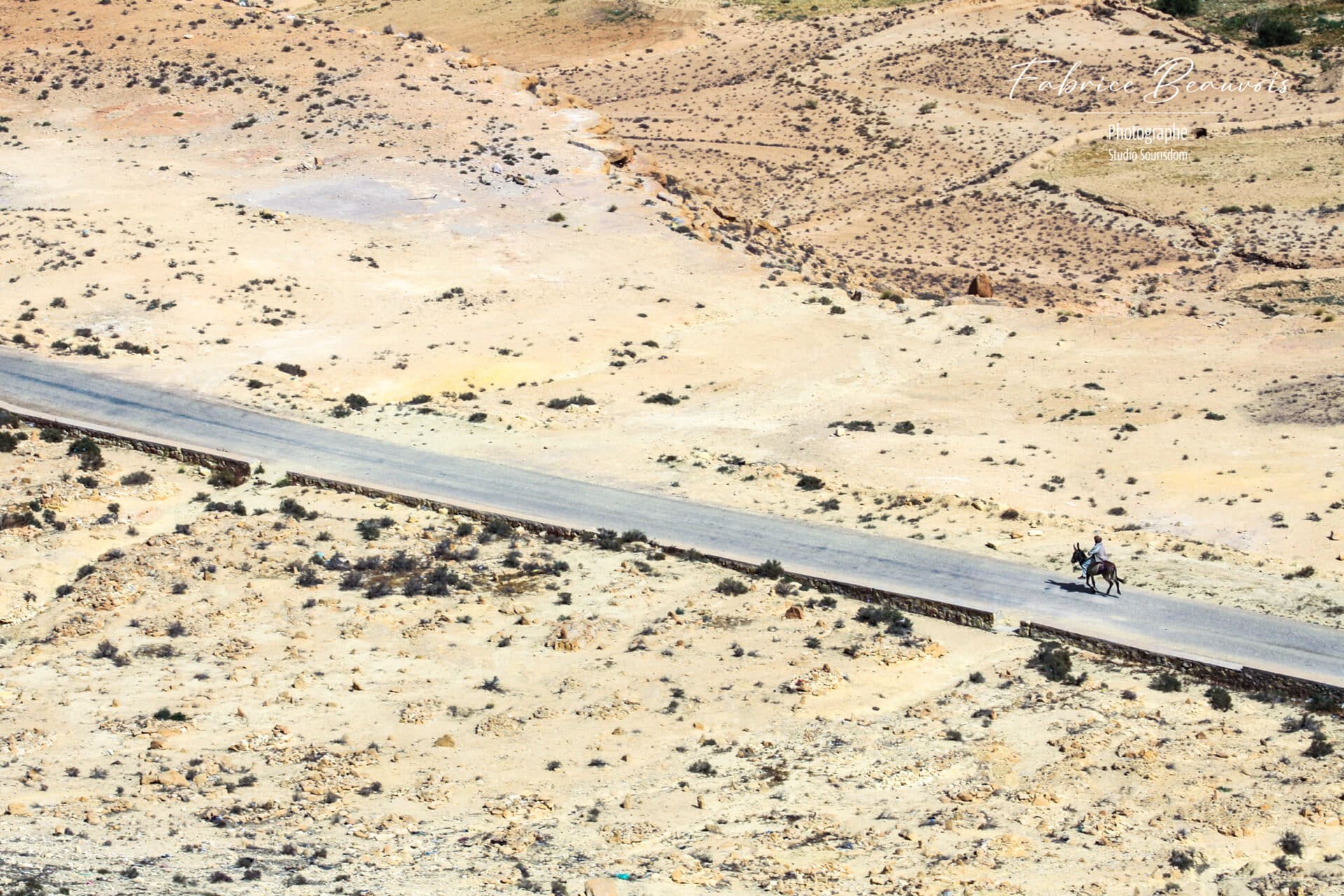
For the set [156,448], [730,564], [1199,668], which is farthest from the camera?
[156,448]

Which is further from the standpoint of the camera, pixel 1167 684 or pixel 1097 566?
pixel 1097 566

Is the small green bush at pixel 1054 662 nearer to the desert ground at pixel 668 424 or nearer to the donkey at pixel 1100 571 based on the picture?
the desert ground at pixel 668 424

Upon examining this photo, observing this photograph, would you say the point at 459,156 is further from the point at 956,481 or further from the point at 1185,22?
the point at 1185,22

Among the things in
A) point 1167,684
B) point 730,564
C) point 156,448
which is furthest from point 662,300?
point 1167,684

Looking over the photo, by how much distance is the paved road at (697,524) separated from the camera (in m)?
26.6

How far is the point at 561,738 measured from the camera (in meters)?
23.6

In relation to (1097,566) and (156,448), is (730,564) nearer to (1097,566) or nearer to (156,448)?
(1097,566)

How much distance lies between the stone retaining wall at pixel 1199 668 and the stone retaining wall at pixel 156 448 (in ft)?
55.9

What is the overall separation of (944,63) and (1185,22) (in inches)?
Result: 668

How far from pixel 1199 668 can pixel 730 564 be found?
8701 millimetres

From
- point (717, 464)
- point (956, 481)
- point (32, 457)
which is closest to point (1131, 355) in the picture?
point (956, 481)

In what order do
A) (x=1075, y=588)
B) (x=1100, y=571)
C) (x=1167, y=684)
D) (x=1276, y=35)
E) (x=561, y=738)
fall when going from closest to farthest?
1. (x=561, y=738)
2. (x=1167, y=684)
3. (x=1100, y=571)
4. (x=1075, y=588)
5. (x=1276, y=35)

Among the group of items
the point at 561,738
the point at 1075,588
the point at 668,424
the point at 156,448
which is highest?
the point at 668,424

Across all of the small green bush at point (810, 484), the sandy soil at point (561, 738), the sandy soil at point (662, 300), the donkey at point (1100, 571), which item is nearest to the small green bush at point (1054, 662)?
the sandy soil at point (561, 738)
